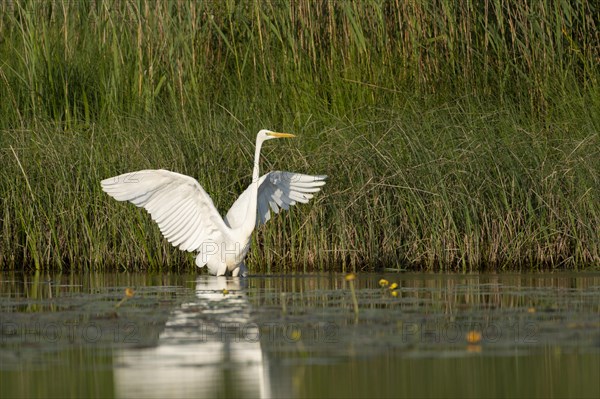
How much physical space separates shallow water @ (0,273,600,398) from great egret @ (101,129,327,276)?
27.8 inches

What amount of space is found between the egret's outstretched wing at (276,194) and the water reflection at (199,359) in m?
2.14

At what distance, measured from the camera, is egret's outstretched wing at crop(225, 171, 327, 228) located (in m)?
9.41

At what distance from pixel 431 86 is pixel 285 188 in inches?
98.7

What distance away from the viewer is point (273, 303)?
7488mm

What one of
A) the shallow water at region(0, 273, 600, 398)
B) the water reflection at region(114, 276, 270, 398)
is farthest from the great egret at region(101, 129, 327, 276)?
the water reflection at region(114, 276, 270, 398)

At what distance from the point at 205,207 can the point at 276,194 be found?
0.65 meters

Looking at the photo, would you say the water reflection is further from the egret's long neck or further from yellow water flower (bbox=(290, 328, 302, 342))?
the egret's long neck

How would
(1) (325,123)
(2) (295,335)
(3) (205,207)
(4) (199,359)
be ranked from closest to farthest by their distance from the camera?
1. (4) (199,359)
2. (2) (295,335)
3. (3) (205,207)
4. (1) (325,123)

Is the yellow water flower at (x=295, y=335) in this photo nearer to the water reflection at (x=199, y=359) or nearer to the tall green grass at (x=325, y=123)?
the water reflection at (x=199, y=359)

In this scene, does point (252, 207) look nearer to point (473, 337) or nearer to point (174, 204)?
point (174, 204)

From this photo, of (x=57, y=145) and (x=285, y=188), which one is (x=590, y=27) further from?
(x=57, y=145)

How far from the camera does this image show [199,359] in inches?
223

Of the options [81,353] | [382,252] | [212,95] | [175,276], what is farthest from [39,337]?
[212,95]

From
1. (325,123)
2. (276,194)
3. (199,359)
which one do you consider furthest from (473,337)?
(325,123)
